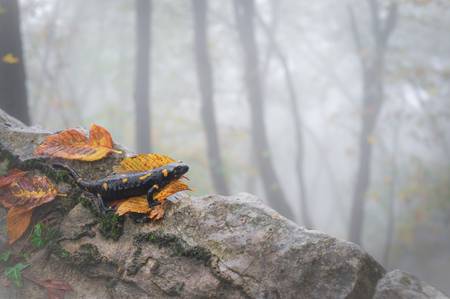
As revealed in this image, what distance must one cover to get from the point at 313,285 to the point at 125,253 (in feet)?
3.92

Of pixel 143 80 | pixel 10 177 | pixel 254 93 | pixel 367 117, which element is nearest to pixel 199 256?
pixel 10 177

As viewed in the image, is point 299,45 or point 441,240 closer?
point 441,240

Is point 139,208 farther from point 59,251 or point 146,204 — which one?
point 59,251

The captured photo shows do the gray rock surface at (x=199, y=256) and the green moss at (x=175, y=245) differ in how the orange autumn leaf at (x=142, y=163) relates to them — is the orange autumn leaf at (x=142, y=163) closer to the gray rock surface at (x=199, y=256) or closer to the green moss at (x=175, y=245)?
the gray rock surface at (x=199, y=256)

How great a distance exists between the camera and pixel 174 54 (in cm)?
1820

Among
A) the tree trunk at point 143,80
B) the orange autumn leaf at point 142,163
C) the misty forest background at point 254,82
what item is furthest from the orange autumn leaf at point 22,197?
the tree trunk at point 143,80

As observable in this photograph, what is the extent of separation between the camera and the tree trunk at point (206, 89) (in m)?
9.57

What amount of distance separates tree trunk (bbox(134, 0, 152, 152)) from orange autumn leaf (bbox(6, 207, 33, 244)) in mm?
5553

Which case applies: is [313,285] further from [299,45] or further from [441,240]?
[299,45]

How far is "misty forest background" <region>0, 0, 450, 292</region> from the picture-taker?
9.72m

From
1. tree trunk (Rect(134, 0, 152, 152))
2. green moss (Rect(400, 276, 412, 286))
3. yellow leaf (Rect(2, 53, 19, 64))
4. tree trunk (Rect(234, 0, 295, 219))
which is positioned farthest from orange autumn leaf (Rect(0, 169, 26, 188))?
tree trunk (Rect(234, 0, 295, 219))

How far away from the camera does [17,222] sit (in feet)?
9.16

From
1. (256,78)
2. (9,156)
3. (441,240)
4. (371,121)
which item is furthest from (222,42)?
(9,156)

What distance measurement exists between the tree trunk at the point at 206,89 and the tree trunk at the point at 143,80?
153 cm
